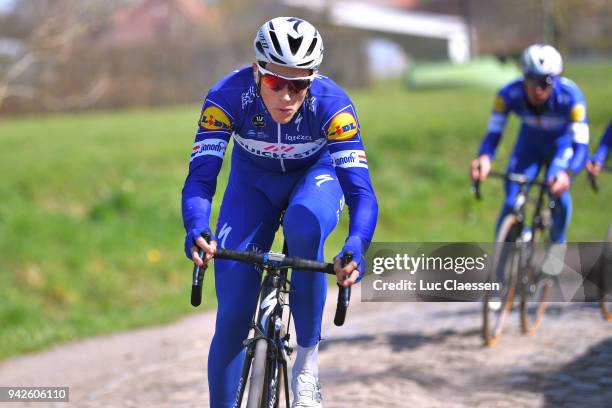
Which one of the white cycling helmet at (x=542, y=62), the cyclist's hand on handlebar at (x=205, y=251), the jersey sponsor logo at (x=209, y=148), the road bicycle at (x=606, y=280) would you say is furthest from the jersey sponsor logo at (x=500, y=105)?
the cyclist's hand on handlebar at (x=205, y=251)

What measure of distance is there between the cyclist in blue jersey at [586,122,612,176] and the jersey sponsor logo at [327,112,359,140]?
475 cm

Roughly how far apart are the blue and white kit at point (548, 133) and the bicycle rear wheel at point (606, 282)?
0.96 metres

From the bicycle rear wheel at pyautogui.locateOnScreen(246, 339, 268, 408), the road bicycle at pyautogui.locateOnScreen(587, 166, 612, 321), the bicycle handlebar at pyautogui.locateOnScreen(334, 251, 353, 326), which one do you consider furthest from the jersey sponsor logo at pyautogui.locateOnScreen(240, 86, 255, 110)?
the road bicycle at pyautogui.locateOnScreen(587, 166, 612, 321)

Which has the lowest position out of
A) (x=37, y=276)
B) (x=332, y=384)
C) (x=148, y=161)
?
(x=332, y=384)

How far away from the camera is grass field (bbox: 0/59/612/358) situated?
1098 cm

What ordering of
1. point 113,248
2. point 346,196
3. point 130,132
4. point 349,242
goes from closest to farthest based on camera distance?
point 349,242, point 346,196, point 113,248, point 130,132

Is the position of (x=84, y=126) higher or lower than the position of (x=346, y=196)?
higher

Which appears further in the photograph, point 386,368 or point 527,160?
point 527,160

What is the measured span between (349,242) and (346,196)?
449 mm

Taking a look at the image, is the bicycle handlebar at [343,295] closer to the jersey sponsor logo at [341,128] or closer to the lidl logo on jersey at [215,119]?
the jersey sponsor logo at [341,128]

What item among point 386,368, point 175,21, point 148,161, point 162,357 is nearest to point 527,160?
point 386,368

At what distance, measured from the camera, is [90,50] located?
29.5 meters

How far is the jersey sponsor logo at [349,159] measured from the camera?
15.1ft

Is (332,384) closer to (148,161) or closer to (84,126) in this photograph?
(148,161)
